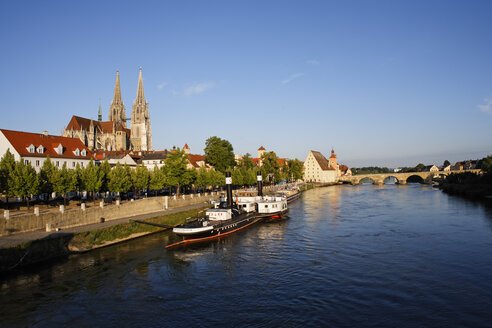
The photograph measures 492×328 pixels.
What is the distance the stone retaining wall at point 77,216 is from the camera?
3256cm

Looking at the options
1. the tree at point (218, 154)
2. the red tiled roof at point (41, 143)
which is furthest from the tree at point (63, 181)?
the tree at point (218, 154)

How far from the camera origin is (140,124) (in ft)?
600

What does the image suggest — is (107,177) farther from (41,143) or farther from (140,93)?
(140,93)

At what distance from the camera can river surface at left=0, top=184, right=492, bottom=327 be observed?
772 inches

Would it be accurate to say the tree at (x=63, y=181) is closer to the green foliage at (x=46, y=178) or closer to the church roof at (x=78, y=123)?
the green foliage at (x=46, y=178)

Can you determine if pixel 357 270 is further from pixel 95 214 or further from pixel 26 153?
pixel 26 153

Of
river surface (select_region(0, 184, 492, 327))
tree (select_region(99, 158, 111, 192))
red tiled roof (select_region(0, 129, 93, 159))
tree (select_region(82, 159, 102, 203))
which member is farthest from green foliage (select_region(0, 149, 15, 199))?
red tiled roof (select_region(0, 129, 93, 159))

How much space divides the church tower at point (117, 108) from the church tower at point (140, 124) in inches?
490

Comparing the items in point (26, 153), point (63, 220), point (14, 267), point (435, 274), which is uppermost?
point (26, 153)

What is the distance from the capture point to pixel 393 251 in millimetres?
33625

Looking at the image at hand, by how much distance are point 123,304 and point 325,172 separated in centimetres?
17828

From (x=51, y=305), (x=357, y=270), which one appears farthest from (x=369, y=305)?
(x=51, y=305)

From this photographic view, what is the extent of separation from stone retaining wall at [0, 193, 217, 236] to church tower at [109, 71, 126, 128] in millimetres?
149766

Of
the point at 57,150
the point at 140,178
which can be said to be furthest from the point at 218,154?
the point at 57,150
